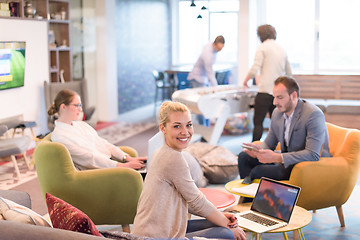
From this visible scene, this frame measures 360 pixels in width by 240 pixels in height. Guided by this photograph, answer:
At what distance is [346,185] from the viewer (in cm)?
392

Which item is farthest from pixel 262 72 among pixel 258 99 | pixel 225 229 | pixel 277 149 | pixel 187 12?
pixel 187 12

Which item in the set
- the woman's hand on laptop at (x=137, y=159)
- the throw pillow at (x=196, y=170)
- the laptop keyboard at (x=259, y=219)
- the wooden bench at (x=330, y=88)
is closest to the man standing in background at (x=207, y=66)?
the wooden bench at (x=330, y=88)

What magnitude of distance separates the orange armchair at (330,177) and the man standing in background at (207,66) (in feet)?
11.8

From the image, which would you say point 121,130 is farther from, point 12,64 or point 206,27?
point 206,27

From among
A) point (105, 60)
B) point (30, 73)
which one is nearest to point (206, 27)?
point (105, 60)

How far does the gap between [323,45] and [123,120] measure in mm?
3850

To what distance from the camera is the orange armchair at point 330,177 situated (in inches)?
149

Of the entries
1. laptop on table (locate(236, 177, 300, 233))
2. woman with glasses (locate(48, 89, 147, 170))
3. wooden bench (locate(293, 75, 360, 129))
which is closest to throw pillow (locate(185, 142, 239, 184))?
woman with glasses (locate(48, 89, 147, 170))

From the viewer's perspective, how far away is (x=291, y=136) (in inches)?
157

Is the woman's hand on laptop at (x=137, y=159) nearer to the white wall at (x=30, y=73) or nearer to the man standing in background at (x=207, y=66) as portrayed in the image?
the white wall at (x=30, y=73)

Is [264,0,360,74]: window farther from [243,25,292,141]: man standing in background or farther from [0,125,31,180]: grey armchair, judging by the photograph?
[0,125,31,180]: grey armchair

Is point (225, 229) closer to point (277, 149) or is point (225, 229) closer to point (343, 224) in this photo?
point (343, 224)

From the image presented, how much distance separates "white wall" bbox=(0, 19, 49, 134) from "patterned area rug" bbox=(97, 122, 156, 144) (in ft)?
3.21

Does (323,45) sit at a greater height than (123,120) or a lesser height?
greater
